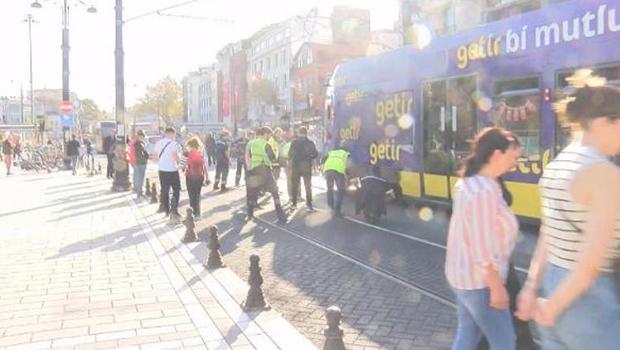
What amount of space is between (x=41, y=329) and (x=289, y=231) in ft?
17.4

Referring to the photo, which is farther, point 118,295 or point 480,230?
point 118,295

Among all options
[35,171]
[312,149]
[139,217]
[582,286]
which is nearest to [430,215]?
[312,149]

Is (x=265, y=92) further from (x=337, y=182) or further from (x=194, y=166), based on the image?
(x=194, y=166)

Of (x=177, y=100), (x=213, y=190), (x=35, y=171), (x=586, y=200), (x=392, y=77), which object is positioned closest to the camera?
(x=586, y=200)

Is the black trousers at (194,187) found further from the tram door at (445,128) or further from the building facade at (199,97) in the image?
the building facade at (199,97)

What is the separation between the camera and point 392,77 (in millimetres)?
12305

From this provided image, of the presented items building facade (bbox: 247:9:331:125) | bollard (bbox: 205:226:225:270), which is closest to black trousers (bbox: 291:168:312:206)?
bollard (bbox: 205:226:225:270)

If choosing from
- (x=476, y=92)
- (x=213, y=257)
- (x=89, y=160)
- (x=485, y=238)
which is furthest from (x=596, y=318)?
(x=89, y=160)

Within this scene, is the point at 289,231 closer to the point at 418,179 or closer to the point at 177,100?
the point at 418,179

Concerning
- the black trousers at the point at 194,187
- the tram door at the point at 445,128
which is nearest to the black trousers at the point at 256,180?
the black trousers at the point at 194,187

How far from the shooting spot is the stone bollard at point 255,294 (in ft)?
18.6

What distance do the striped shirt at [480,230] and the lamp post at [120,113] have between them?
1514 cm

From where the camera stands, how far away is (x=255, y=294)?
18.7 ft

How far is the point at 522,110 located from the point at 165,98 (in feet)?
238
